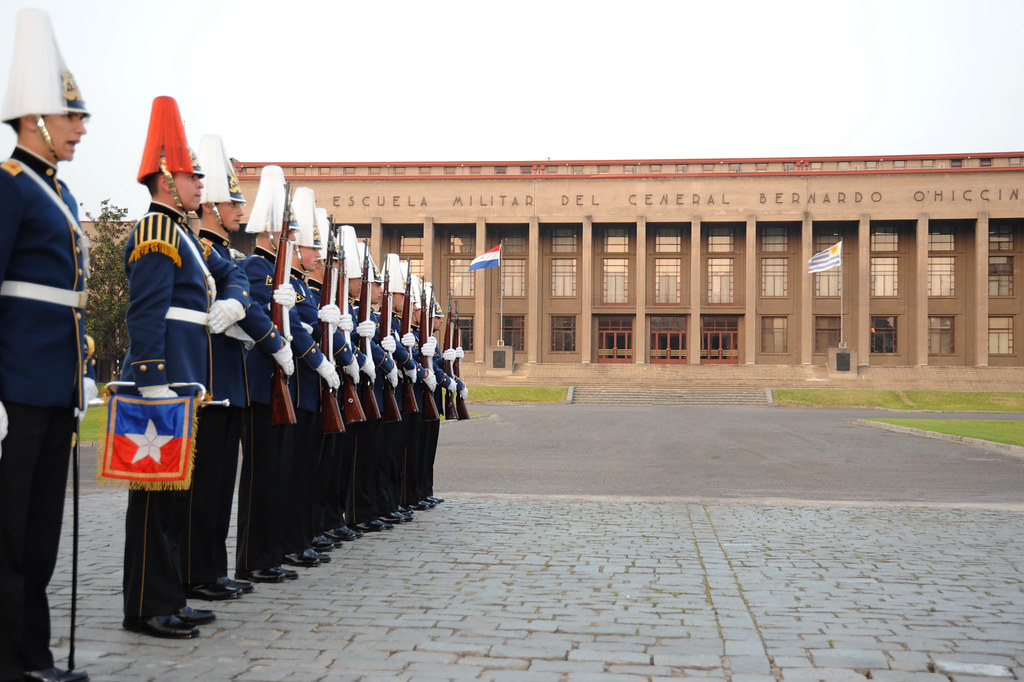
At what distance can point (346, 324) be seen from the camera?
788 centimetres

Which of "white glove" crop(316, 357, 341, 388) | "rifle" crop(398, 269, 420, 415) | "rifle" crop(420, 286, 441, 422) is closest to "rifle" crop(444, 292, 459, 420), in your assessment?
"rifle" crop(420, 286, 441, 422)

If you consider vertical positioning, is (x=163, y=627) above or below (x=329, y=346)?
below

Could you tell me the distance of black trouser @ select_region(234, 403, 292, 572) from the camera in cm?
650

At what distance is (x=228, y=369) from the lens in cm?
604

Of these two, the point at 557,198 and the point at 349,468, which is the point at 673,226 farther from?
the point at 349,468

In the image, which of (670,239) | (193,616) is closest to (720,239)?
(670,239)

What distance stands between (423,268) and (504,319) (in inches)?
281

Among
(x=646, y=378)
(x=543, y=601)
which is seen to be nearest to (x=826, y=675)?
(x=543, y=601)

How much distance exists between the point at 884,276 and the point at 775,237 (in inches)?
320

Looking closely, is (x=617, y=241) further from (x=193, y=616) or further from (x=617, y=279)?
(x=193, y=616)

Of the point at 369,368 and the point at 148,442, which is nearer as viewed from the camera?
the point at 148,442

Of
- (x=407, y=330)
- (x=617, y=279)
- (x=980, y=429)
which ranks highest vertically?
(x=617, y=279)

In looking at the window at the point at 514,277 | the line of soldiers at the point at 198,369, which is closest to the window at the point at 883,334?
the window at the point at 514,277

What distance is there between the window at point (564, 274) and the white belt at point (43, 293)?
208ft
